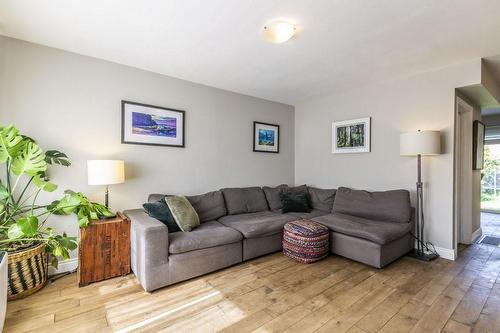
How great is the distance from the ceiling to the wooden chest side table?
1.79 m

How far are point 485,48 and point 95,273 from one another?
175 inches

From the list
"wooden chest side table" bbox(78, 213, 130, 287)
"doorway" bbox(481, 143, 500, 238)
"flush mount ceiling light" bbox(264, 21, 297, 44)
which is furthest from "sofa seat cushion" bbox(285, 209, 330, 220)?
"doorway" bbox(481, 143, 500, 238)

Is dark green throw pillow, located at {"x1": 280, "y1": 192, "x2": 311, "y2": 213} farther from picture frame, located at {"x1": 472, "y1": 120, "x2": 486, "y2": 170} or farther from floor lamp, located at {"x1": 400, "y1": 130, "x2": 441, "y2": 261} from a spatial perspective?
picture frame, located at {"x1": 472, "y1": 120, "x2": 486, "y2": 170}

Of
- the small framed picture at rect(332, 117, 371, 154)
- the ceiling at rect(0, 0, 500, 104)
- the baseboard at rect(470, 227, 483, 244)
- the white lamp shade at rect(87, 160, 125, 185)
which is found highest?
the ceiling at rect(0, 0, 500, 104)

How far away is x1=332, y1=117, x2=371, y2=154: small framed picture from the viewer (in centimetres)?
371

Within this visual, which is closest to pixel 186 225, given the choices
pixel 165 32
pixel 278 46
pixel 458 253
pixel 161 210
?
pixel 161 210

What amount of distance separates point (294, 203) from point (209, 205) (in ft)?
4.26

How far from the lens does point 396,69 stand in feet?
9.96

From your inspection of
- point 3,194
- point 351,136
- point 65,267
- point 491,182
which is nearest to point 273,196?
point 351,136

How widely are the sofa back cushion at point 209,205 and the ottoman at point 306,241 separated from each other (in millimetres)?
959

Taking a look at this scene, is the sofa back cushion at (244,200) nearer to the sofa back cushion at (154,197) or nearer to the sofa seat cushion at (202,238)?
the sofa seat cushion at (202,238)

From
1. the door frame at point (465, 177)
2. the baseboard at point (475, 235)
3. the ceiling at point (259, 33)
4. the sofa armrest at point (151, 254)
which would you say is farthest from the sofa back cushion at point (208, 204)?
the baseboard at point (475, 235)

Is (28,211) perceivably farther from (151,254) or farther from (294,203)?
(294,203)

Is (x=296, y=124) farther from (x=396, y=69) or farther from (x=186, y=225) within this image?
(x=186, y=225)
